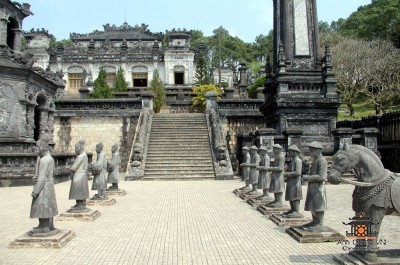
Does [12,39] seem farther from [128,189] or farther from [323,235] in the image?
[323,235]

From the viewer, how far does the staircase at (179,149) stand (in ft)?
57.1

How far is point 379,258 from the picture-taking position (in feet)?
15.7

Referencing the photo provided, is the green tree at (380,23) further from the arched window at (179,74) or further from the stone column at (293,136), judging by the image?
the stone column at (293,136)

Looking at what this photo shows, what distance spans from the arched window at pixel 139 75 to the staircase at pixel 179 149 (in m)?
25.9

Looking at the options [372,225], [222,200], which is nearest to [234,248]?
[372,225]

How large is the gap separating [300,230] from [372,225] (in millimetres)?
2087

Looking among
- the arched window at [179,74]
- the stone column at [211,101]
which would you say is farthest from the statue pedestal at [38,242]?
the arched window at [179,74]

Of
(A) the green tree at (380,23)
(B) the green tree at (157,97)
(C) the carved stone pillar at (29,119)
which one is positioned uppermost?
(A) the green tree at (380,23)

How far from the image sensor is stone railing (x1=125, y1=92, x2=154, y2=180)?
1702cm

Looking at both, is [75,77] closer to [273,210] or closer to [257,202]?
[257,202]

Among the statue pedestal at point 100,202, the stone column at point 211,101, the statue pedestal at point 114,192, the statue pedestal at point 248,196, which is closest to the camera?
the statue pedestal at point 100,202

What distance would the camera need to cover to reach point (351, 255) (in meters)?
5.17

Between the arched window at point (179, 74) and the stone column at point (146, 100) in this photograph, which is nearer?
the stone column at point (146, 100)

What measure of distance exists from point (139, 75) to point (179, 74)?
16.7 ft
